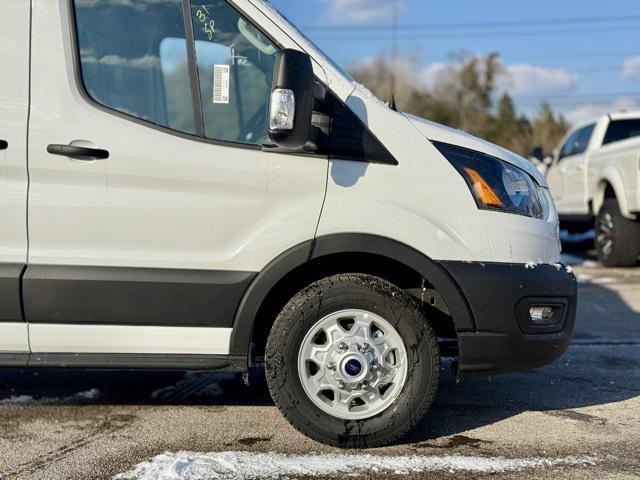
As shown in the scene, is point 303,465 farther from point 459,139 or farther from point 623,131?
point 623,131

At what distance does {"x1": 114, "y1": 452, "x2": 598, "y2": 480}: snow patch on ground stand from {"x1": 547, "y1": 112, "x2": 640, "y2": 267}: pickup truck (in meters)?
5.83

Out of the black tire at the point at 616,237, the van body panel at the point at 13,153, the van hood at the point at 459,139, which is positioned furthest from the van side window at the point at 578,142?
the van body panel at the point at 13,153

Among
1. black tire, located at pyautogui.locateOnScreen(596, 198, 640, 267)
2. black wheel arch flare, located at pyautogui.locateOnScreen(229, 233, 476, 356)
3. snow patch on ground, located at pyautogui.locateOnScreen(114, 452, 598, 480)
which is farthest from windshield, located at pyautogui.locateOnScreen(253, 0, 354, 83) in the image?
black tire, located at pyautogui.locateOnScreen(596, 198, 640, 267)

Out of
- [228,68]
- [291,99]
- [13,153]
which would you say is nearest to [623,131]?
[228,68]

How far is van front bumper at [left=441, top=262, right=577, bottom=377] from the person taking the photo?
3350 mm

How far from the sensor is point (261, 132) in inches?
132

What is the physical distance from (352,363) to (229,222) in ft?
2.95

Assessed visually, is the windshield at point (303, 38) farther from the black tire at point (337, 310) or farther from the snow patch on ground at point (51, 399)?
the snow patch on ground at point (51, 399)

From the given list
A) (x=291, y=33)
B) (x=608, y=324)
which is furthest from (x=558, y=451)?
(x=608, y=324)

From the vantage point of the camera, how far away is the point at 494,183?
345cm

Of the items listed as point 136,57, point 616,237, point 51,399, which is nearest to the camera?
point 136,57

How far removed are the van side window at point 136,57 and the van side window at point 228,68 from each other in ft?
0.29

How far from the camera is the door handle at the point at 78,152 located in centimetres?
326

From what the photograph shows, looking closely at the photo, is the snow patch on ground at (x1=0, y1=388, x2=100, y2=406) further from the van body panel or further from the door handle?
the door handle
